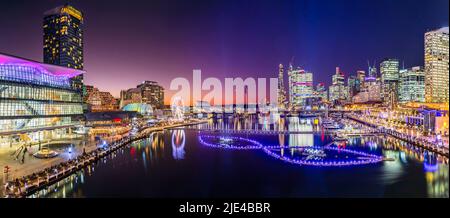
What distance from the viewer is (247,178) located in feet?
37.9

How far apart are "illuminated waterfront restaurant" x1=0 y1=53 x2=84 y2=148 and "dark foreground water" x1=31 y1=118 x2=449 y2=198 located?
6987 millimetres

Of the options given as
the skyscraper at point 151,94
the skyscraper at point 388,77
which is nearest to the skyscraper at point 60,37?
the skyscraper at point 151,94

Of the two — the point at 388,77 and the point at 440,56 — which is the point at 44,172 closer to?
the point at 440,56

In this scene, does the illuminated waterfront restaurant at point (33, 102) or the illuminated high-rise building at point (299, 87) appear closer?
the illuminated waterfront restaurant at point (33, 102)

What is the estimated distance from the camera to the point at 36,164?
11289 mm

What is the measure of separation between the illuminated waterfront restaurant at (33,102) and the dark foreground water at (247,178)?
6987 mm

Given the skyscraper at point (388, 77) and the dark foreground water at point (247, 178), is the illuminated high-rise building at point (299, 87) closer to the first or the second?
the skyscraper at point (388, 77)

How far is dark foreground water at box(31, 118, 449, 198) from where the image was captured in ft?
31.1

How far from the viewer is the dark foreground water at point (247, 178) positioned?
373 inches

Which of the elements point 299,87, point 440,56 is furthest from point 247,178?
point 299,87

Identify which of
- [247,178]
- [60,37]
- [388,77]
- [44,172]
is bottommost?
[247,178]

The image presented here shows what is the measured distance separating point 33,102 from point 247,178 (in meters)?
16.9

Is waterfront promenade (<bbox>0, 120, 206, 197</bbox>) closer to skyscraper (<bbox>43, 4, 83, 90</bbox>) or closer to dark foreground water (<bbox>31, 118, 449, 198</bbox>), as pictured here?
dark foreground water (<bbox>31, 118, 449, 198</bbox>)
